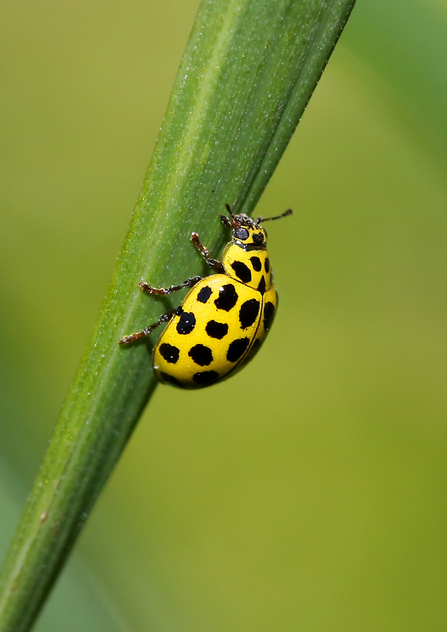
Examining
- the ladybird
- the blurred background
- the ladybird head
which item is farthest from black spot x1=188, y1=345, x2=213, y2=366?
the blurred background

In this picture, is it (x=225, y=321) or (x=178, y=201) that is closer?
(x=178, y=201)

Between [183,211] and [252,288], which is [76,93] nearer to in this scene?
[252,288]

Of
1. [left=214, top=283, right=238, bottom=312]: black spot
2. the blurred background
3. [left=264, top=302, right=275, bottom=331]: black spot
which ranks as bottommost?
the blurred background

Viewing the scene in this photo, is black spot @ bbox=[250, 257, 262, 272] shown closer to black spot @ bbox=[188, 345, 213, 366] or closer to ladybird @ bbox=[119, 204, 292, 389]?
ladybird @ bbox=[119, 204, 292, 389]

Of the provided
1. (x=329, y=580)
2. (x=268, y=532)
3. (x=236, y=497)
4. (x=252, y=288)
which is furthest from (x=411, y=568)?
(x=252, y=288)

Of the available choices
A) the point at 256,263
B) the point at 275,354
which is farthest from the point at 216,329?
the point at 275,354

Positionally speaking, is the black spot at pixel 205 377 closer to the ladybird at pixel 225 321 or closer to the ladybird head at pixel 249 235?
the ladybird at pixel 225 321

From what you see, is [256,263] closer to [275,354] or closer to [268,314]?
[268,314]

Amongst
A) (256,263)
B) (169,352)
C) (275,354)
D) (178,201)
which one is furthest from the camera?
(275,354)
